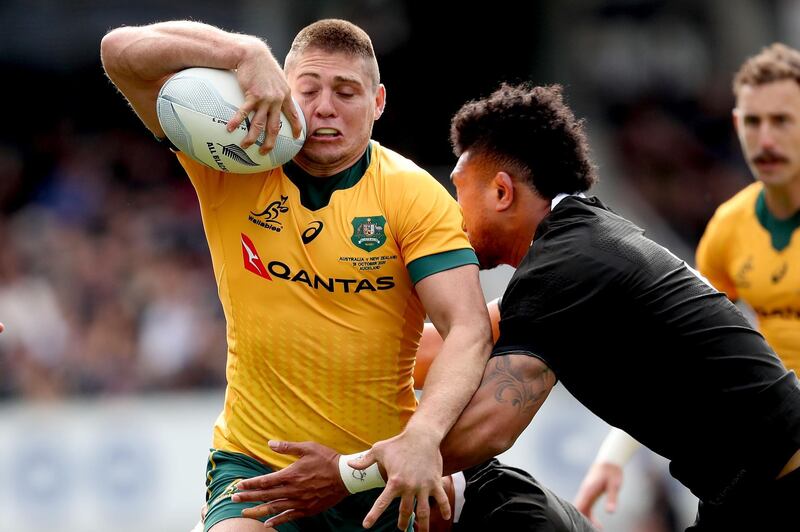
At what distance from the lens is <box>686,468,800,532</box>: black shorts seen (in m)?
4.74

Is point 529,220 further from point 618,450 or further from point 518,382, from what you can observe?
point 618,450

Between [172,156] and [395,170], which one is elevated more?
[172,156]

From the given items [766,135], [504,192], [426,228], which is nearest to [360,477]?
[426,228]

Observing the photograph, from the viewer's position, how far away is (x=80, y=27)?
46.1 feet

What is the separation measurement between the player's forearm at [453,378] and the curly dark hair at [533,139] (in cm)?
84

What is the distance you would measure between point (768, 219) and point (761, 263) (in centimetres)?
32

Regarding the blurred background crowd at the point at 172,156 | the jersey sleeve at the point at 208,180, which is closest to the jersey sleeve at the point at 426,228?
the jersey sleeve at the point at 208,180

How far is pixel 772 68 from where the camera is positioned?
747 centimetres

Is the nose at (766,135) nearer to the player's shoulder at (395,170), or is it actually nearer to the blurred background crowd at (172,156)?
the player's shoulder at (395,170)

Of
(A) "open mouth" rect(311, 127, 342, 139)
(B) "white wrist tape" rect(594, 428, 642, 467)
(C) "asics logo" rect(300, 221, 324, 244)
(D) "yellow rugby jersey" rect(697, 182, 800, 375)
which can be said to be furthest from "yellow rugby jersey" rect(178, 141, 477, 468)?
(D) "yellow rugby jersey" rect(697, 182, 800, 375)

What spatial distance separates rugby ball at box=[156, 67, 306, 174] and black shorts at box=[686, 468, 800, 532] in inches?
86.8

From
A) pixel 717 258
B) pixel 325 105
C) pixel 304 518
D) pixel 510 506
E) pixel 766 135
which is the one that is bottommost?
pixel 510 506

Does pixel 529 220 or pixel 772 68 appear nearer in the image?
pixel 529 220

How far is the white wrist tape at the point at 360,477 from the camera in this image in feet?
14.5
